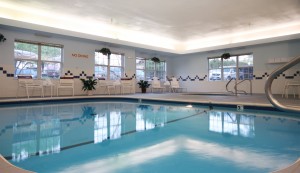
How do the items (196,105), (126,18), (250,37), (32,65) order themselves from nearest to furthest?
1. (196,105)
2. (126,18)
3. (32,65)
4. (250,37)

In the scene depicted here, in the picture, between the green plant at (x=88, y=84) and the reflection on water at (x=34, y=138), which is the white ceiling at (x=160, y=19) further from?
the reflection on water at (x=34, y=138)

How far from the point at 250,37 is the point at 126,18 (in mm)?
6037

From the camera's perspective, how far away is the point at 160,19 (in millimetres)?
7562

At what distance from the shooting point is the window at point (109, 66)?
10023 mm

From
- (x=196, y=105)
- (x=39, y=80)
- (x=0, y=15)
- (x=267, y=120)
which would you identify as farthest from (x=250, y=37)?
(x=0, y=15)

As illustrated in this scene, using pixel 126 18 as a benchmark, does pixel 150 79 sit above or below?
below

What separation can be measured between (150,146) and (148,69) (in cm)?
1007

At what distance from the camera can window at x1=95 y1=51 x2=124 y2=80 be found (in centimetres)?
1002

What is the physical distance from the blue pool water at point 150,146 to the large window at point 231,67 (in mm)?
7118

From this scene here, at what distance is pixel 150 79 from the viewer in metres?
12.6

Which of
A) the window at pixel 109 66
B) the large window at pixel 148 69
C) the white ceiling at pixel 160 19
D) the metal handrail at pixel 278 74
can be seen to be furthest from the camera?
the large window at pixel 148 69

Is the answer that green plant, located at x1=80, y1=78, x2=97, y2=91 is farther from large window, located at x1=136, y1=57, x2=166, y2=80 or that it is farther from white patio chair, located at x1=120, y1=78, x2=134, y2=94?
large window, located at x1=136, y1=57, x2=166, y2=80

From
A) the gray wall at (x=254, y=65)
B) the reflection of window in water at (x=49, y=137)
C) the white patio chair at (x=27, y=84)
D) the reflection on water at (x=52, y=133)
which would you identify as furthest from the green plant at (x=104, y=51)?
the reflection of window in water at (x=49, y=137)

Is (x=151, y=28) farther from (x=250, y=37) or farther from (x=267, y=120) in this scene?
(x=267, y=120)
